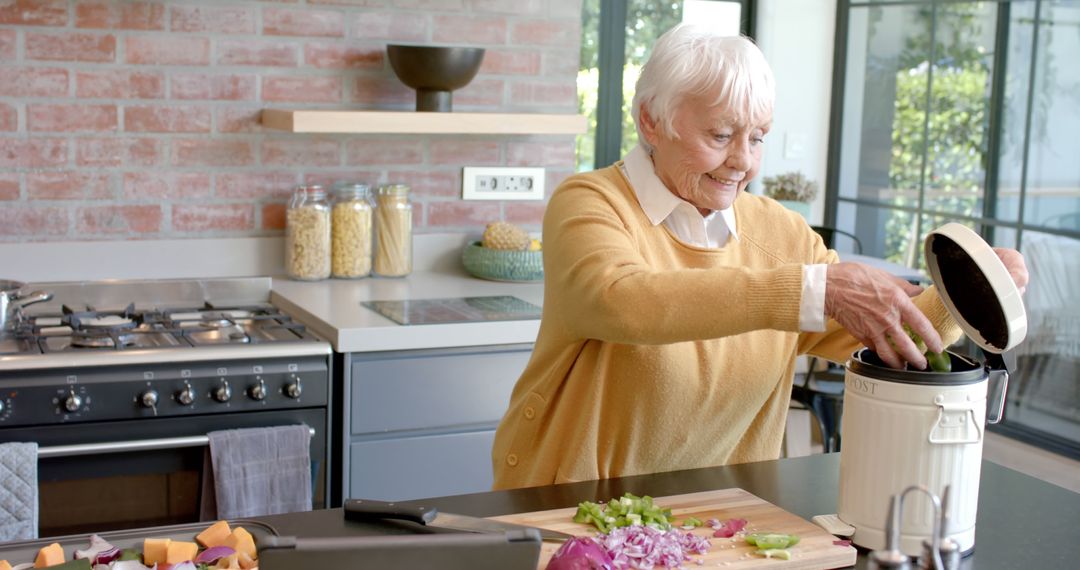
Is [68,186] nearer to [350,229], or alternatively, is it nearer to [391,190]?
[350,229]

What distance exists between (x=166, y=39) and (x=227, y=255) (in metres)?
0.58

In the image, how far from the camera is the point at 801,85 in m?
5.06

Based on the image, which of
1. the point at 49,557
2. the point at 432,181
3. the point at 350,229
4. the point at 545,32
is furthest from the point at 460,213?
the point at 49,557

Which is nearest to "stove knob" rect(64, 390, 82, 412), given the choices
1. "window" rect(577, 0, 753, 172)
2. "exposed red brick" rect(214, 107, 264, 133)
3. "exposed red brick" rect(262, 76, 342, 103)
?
"exposed red brick" rect(214, 107, 264, 133)

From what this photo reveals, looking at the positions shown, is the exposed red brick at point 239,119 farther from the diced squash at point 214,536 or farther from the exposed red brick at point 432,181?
the diced squash at point 214,536

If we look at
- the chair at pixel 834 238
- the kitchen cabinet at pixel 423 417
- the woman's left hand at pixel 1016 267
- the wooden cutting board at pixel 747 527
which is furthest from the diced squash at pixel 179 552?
the chair at pixel 834 238

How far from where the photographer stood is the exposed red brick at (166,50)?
307cm

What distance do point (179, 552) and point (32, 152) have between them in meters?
1.97

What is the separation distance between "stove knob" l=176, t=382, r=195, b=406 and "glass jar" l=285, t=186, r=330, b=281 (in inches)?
29.5

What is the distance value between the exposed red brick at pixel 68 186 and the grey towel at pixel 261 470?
895 mm

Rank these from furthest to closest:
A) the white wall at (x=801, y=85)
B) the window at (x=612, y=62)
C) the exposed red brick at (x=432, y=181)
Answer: the white wall at (x=801, y=85) → the window at (x=612, y=62) → the exposed red brick at (x=432, y=181)

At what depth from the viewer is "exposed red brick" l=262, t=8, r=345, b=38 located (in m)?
3.21

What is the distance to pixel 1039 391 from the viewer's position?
4.60 metres

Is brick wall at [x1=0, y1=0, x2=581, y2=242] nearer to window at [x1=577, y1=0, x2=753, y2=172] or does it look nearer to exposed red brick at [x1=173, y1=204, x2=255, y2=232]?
exposed red brick at [x1=173, y1=204, x2=255, y2=232]
